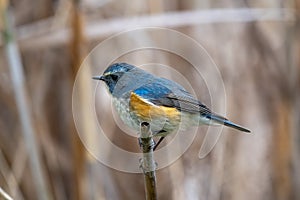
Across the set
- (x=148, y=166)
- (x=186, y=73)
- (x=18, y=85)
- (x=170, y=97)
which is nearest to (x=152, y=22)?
(x=186, y=73)

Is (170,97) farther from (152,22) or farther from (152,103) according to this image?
(152,22)

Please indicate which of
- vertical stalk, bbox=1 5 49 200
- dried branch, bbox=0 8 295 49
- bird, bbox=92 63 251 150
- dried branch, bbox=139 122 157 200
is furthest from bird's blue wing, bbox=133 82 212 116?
dried branch, bbox=0 8 295 49

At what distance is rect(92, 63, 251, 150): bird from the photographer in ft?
4.00

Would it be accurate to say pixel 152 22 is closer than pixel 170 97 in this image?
No

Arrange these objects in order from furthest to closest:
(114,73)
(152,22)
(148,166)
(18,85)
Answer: (152,22)
(18,85)
(114,73)
(148,166)

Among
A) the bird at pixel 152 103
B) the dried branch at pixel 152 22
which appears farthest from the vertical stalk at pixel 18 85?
the bird at pixel 152 103

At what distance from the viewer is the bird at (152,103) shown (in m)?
1.22

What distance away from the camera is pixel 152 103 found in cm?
128

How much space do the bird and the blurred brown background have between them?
0.83 m

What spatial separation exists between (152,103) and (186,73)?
1321 millimetres

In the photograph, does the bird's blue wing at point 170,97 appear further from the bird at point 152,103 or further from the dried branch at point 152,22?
the dried branch at point 152,22

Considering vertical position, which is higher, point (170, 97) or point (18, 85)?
point (18, 85)

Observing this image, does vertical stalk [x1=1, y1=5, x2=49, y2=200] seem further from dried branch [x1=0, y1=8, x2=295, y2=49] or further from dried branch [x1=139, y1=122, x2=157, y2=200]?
dried branch [x1=139, y1=122, x2=157, y2=200]

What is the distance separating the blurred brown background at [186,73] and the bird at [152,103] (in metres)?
0.83
